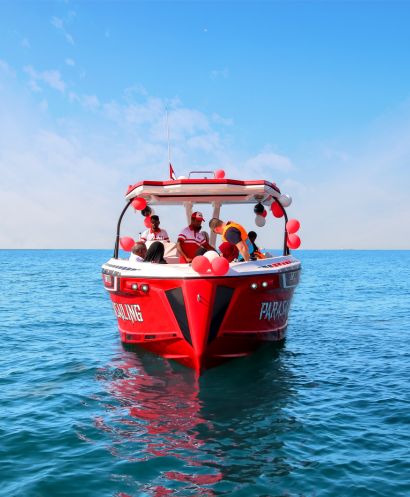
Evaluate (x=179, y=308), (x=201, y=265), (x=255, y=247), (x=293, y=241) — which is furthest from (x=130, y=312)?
(x=293, y=241)

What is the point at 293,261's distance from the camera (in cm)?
1079

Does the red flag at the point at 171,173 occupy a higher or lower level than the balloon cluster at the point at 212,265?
higher

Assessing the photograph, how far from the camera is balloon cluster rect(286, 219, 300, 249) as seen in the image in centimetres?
1094

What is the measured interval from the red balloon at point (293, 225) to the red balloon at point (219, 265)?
12.3ft

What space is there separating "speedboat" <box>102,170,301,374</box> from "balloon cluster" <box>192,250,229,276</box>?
0.02 m

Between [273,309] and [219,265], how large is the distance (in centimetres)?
238

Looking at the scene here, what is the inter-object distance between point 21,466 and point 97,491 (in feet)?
3.53

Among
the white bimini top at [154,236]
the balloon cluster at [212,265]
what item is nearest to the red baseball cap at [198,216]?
the balloon cluster at [212,265]

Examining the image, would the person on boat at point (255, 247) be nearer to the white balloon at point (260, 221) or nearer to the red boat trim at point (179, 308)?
the white balloon at point (260, 221)

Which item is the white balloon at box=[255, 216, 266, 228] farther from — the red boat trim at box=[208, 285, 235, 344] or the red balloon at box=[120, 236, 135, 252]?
the red boat trim at box=[208, 285, 235, 344]

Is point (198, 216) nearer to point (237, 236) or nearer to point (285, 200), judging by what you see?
point (237, 236)

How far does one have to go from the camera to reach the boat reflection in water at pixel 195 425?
5.09 metres

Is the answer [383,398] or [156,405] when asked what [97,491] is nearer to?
[156,405]

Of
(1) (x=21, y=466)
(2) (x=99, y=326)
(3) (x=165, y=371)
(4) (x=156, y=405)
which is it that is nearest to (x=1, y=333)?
(2) (x=99, y=326)
